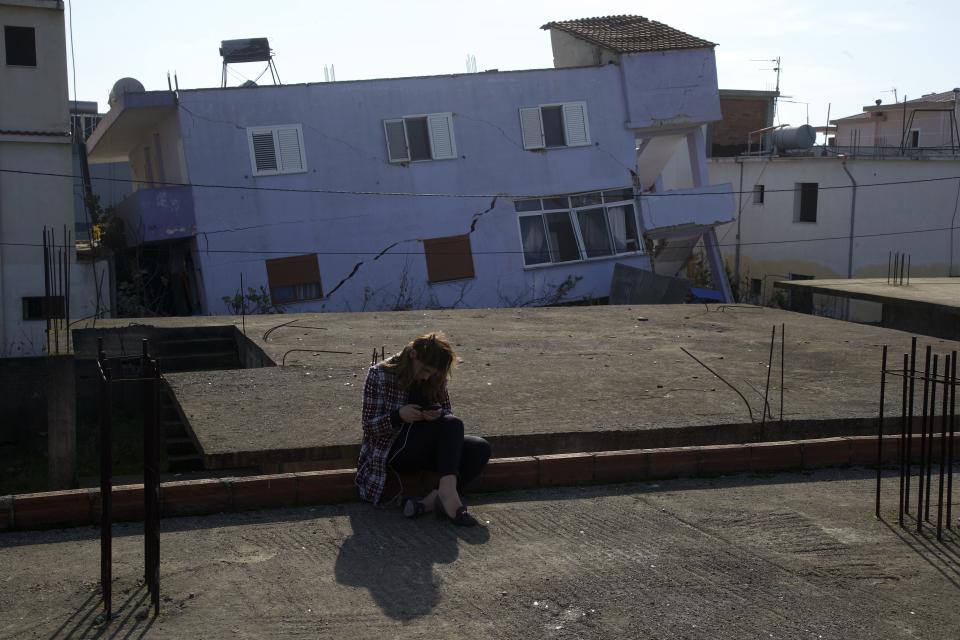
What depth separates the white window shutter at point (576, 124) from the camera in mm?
25828

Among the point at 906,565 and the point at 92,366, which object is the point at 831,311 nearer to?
the point at 92,366

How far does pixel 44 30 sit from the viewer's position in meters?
21.7

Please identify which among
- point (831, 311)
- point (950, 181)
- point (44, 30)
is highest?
point (44, 30)

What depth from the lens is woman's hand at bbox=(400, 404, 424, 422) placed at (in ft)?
18.3

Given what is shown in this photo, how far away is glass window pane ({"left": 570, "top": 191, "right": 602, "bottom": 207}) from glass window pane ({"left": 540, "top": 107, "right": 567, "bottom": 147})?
4.56ft

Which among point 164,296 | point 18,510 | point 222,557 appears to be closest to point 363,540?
point 222,557

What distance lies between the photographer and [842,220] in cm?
→ 3125

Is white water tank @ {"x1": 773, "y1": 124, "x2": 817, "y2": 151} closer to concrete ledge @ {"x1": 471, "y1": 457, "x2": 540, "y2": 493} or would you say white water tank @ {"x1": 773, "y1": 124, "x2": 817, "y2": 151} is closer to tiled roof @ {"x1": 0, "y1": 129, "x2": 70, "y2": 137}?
tiled roof @ {"x1": 0, "y1": 129, "x2": 70, "y2": 137}

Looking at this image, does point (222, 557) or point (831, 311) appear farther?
point (831, 311)

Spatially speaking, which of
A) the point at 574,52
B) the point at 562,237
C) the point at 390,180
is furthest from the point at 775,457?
the point at 574,52

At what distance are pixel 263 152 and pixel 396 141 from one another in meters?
3.19

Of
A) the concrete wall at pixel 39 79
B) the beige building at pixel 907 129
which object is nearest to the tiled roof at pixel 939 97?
the beige building at pixel 907 129

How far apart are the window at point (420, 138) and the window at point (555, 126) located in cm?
198

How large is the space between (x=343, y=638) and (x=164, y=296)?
2186 centimetres
